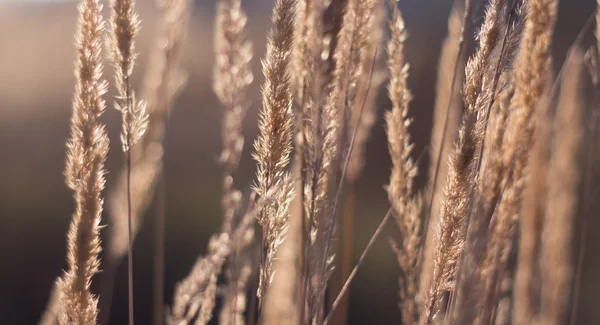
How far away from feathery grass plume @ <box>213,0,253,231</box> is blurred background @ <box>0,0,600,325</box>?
4.21m

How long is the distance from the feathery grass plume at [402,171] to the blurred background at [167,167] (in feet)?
13.3

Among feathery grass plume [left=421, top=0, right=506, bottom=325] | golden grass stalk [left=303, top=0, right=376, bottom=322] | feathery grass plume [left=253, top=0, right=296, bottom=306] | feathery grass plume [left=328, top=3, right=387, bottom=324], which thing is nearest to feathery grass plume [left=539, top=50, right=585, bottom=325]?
feathery grass plume [left=328, top=3, right=387, bottom=324]

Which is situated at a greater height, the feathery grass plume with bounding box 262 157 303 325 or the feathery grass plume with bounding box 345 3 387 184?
the feathery grass plume with bounding box 345 3 387 184

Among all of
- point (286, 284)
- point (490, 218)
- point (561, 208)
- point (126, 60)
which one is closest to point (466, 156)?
point (490, 218)

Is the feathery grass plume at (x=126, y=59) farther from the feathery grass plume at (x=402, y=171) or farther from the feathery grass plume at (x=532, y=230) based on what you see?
the feathery grass plume at (x=532, y=230)

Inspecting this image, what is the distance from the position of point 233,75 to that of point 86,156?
347 mm

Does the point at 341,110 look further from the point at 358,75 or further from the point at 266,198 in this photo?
the point at 266,198

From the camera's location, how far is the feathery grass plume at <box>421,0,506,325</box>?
3.41ft

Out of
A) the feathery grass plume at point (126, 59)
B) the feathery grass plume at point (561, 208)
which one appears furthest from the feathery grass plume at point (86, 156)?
the feathery grass plume at point (561, 208)

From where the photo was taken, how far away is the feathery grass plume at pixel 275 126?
102 centimetres

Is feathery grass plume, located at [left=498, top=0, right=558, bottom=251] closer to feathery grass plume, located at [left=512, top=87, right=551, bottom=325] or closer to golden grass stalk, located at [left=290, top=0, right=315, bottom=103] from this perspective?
golden grass stalk, located at [left=290, top=0, right=315, bottom=103]

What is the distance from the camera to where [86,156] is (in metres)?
1.09

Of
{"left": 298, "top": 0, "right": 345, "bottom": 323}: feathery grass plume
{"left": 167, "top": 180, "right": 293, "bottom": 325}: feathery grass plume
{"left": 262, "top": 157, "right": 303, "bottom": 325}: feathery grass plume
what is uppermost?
{"left": 298, "top": 0, "right": 345, "bottom": 323}: feathery grass plume

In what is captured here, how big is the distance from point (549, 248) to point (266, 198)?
152 cm
